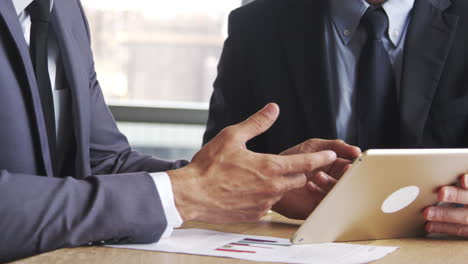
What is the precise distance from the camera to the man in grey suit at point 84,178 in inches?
45.1

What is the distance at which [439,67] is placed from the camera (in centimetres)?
204

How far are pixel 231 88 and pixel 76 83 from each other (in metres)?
0.75

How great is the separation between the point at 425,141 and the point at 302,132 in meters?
0.41

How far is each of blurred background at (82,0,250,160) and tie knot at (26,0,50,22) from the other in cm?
187

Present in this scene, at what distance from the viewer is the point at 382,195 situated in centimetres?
125

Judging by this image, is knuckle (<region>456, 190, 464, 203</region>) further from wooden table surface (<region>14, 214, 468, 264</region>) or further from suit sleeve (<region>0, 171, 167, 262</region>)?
suit sleeve (<region>0, 171, 167, 262</region>)

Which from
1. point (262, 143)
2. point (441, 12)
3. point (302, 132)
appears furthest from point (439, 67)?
point (262, 143)

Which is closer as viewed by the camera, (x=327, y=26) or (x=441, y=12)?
(x=441, y=12)

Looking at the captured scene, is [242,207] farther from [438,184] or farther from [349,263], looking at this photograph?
[438,184]

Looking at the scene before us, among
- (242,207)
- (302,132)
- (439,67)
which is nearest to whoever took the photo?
(242,207)

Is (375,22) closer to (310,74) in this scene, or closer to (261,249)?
(310,74)

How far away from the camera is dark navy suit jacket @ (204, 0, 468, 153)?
6.73 ft

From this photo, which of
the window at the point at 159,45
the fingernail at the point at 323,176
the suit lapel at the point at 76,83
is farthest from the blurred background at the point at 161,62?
the fingernail at the point at 323,176

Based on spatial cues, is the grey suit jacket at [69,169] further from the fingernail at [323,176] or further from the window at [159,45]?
the window at [159,45]
